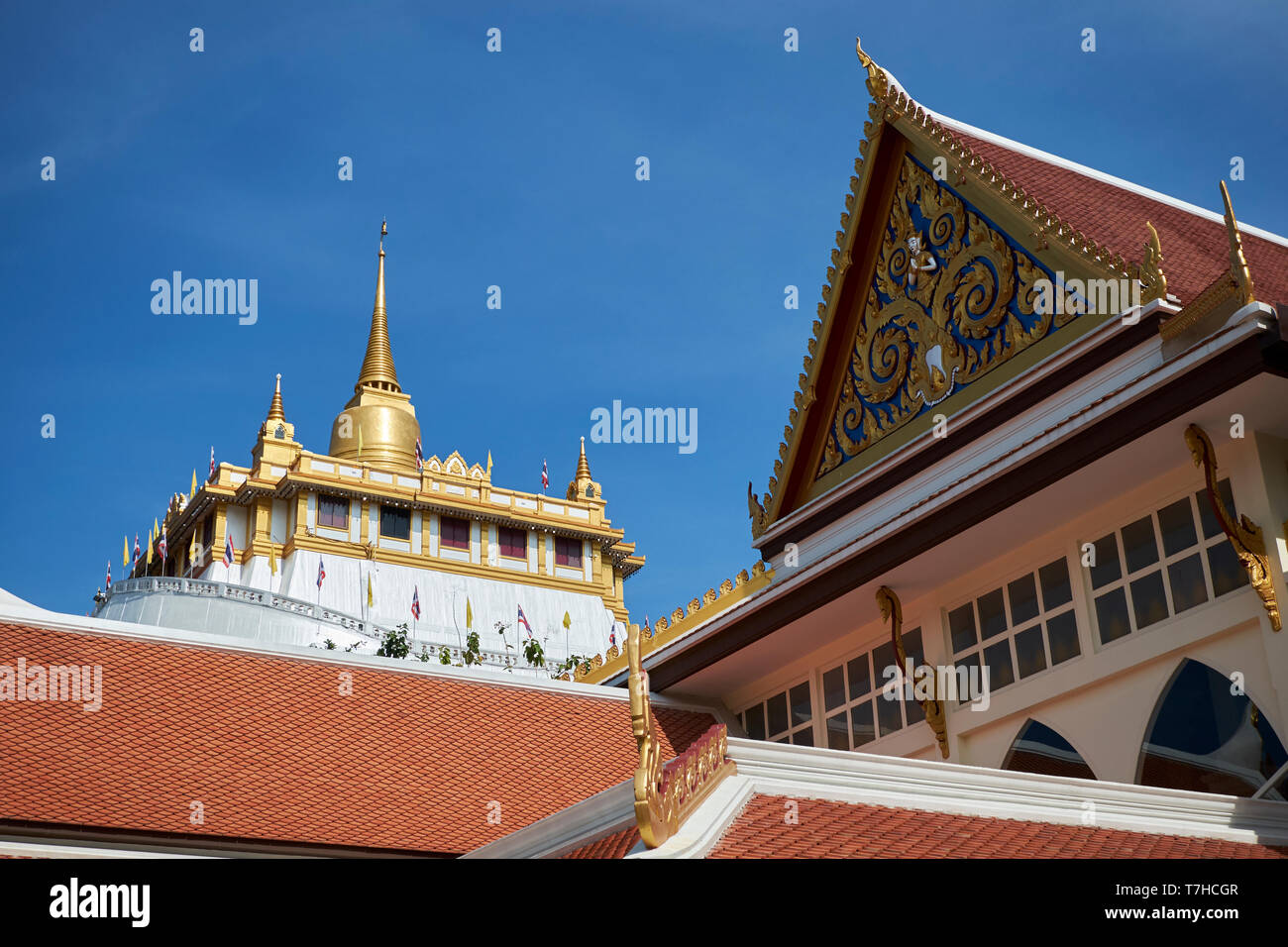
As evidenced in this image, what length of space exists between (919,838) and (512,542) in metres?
55.3

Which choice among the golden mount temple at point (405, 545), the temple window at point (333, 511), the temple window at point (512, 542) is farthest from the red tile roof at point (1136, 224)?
the temple window at point (512, 542)

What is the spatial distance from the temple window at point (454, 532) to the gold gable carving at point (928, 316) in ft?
150

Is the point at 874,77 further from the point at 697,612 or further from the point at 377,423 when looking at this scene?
the point at 377,423

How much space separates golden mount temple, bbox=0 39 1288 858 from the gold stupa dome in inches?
1915

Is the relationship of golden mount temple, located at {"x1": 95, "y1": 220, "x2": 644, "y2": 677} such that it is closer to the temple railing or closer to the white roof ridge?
the temple railing

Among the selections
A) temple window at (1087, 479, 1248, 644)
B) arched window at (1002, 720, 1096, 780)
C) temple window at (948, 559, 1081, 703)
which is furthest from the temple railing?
temple window at (1087, 479, 1248, 644)

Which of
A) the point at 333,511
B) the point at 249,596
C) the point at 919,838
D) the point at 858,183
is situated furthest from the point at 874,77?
the point at 333,511

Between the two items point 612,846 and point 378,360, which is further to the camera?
point 378,360

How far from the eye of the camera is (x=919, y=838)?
32.6ft

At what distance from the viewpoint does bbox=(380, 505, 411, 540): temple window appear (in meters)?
61.7

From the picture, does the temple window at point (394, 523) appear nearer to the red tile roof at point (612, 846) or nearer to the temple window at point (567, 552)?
the temple window at point (567, 552)
